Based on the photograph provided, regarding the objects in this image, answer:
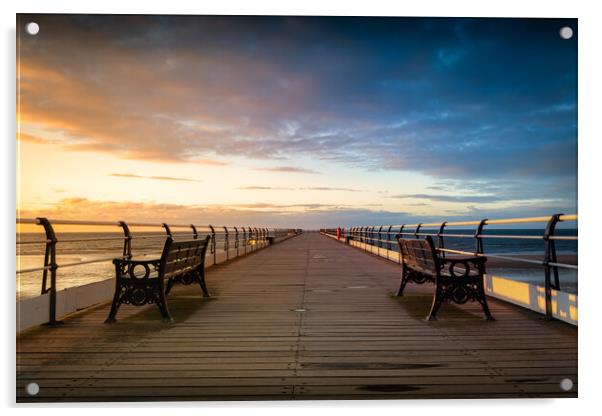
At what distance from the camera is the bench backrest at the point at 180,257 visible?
5.15 m

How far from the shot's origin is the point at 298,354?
387 centimetres

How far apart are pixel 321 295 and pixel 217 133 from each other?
14.7 feet

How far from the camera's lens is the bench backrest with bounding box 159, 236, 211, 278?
515 centimetres

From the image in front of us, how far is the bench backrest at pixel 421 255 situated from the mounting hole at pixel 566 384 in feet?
6.20

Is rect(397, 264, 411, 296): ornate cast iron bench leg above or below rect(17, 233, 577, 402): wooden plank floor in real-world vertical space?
above

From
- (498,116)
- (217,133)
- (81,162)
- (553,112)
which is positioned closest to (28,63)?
(81,162)

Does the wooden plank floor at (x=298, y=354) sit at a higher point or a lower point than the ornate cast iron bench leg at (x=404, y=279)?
lower

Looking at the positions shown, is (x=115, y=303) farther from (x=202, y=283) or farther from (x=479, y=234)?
(x=479, y=234)

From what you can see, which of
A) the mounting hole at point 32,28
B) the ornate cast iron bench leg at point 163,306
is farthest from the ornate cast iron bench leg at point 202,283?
the mounting hole at point 32,28

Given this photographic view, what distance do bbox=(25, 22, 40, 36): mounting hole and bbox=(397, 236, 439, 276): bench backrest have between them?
411 centimetres

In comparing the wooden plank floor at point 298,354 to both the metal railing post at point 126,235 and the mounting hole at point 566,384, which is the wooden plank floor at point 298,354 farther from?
the metal railing post at point 126,235

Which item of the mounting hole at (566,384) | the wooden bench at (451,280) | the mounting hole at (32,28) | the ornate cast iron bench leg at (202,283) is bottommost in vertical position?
the mounting hole at (566,384)

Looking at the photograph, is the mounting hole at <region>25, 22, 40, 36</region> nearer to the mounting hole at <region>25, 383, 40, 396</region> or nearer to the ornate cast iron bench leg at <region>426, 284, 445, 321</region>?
the mounting hole at <region>25, 383, 40, 396</region>

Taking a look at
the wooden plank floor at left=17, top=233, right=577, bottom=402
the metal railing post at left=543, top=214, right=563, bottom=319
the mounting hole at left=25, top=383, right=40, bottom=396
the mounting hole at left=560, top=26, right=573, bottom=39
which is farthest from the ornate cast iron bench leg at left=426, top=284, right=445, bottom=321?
the mounting hole at left=25, top=383, right=40, bottom=396
